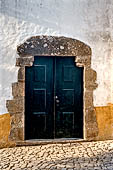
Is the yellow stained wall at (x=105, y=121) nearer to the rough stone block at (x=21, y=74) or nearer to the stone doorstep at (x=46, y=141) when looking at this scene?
the stone doorstep at (x=46, y=141)

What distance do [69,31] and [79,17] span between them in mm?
371

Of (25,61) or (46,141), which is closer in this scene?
(25,61)

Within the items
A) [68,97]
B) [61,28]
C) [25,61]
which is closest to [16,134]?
[68,97]

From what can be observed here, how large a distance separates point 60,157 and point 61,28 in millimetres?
2614

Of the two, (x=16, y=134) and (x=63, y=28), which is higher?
(x=63, y=28)

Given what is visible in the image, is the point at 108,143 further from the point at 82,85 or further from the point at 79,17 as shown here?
the point at 79,17

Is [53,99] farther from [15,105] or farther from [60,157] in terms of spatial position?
[60,157]

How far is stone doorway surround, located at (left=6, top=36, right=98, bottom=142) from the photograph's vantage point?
17.4ft

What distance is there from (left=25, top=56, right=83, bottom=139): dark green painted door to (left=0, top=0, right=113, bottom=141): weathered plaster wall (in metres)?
0.40

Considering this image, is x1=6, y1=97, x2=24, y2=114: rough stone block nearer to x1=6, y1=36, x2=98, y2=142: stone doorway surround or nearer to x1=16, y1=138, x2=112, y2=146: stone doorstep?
x1=6, y1=36, x2=98, y2=142: stone doorway surround

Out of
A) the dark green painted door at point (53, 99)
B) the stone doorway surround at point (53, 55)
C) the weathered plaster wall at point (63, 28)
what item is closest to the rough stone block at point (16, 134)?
the stone doorway surround at point (53, 55)

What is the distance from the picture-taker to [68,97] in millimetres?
5613

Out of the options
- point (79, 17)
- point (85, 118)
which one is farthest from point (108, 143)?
point (79, 17)

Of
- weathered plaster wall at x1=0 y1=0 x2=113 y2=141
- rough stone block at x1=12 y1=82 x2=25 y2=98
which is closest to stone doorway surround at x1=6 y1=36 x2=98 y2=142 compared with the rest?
rough stone block at x1=12 y1=82 x2=25 y2=98
